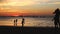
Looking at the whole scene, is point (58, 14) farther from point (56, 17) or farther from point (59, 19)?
point (59, 19)

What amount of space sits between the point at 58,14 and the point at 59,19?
2.32 metres

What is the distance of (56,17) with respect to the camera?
22.5 m

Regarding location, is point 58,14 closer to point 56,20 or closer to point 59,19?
point 56,20
